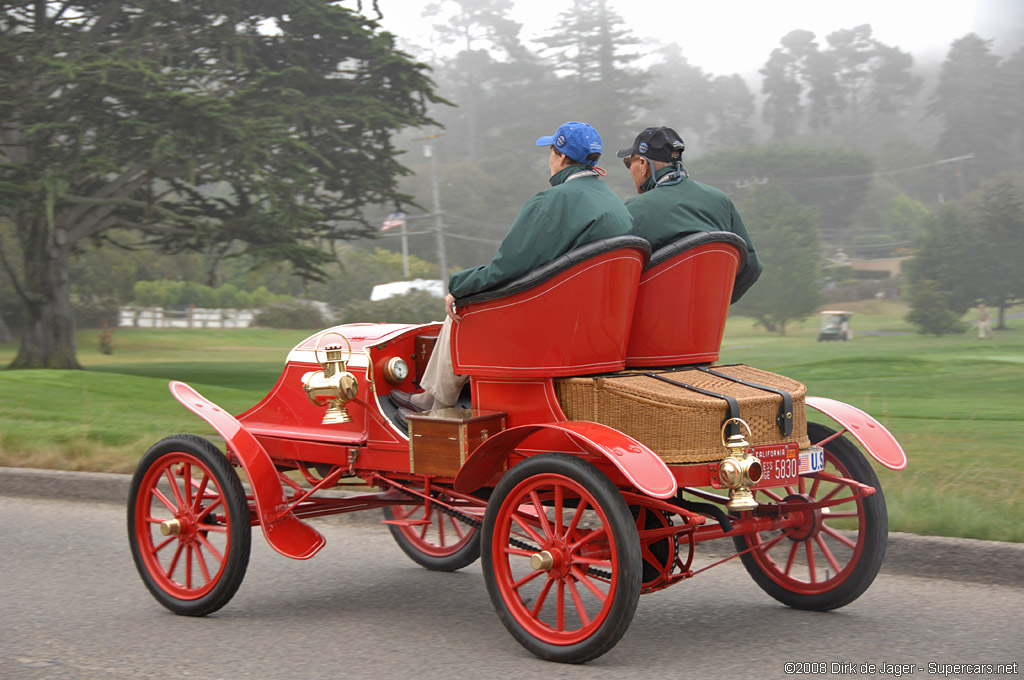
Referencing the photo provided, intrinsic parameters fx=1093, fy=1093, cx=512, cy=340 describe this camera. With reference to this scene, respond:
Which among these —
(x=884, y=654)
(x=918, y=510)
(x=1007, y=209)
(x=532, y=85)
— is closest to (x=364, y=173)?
(x=918, y=510)

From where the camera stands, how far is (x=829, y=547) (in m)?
5.22

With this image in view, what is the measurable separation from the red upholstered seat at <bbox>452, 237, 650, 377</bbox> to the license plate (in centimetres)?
69

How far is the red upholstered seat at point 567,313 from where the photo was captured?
4312 mm

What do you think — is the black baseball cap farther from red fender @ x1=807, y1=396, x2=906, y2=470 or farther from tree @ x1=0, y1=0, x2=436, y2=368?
tree @ x1=0, y1=0, x2=436, y2=368

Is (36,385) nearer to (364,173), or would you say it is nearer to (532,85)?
(364,173)

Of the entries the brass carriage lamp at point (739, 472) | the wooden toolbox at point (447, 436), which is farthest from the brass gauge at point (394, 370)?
the brass carriage lamp at point (739, 472)

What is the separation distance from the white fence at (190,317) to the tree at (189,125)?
16633 millimetres

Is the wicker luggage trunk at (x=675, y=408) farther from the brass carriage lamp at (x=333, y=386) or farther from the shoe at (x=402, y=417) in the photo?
the brass carriage lamp at (x=333, y=386)

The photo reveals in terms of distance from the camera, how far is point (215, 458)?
4.94m

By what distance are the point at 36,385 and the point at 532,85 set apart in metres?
57.7

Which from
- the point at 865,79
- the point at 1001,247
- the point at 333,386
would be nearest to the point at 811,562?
the point at 333,386

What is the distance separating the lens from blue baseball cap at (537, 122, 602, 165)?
4625 millimetres

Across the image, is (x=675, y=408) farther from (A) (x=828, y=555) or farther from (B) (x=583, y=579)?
(A) (x=828, y=555)

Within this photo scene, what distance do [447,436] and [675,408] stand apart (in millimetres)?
993
